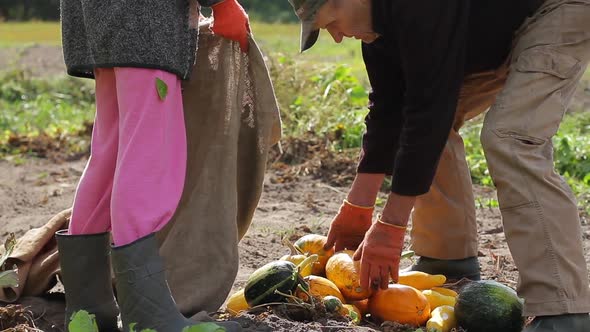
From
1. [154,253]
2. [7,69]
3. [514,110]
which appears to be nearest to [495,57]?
[514,110]

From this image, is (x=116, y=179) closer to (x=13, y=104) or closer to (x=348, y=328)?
(x=348, y=328)

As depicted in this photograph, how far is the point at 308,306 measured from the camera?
3.70m

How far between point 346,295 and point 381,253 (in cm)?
32

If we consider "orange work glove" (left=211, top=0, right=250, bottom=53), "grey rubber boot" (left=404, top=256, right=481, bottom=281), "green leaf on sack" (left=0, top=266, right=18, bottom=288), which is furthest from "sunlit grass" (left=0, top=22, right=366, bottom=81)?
"green leaf on sack" (left=0, top=266, right=18, bottom=288)

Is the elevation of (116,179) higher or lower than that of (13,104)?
higher

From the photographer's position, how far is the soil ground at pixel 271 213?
396cm

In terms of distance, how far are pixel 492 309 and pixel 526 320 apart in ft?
0.93

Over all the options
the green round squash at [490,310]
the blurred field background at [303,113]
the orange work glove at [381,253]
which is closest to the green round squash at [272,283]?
the orange work glove at [381,253]

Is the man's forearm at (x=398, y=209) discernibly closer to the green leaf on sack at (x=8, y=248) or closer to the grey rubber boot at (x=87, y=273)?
the grey rubber boot at (x=87, y=273)

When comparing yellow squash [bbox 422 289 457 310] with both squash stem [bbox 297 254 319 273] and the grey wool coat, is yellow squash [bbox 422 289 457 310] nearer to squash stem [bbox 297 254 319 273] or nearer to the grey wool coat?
squash stem [bbox 297 254 319 273]

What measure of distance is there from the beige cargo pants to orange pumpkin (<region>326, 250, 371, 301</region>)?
1.94ft

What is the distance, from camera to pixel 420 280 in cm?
408

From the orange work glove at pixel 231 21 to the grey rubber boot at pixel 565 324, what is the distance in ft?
5.04

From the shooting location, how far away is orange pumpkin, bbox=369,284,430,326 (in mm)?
3801
